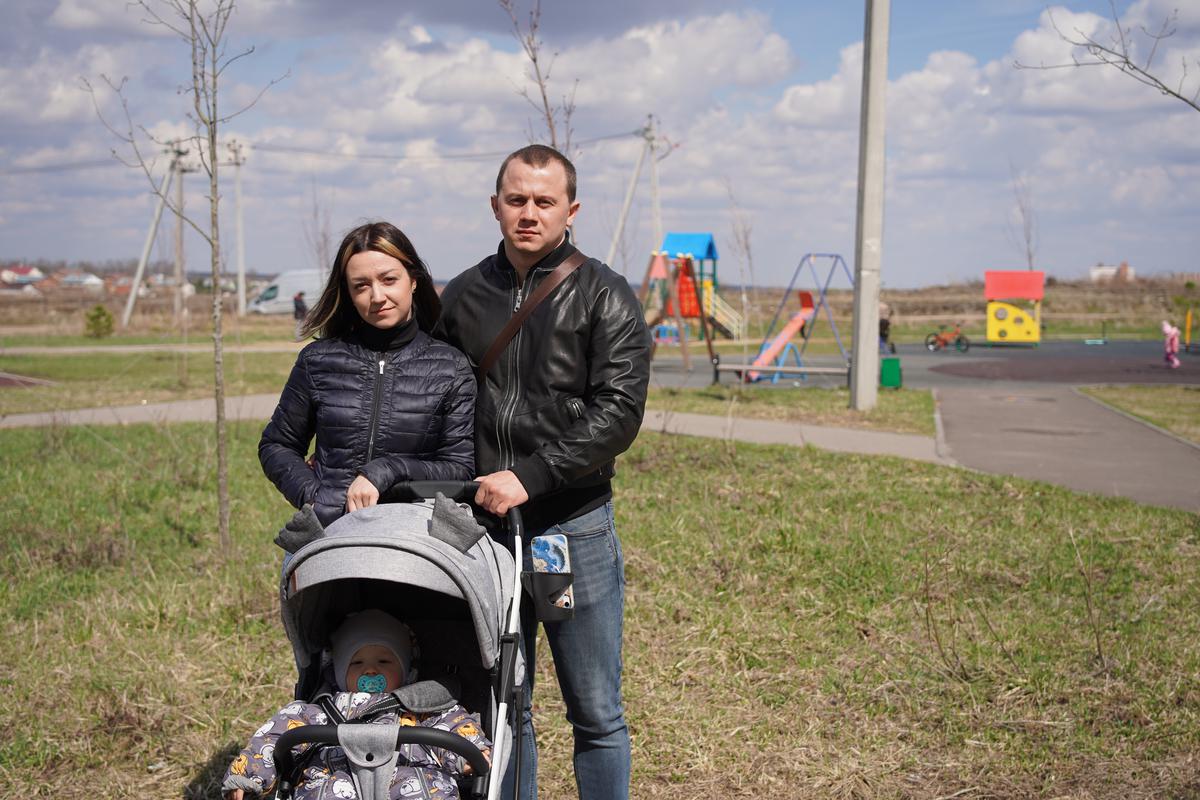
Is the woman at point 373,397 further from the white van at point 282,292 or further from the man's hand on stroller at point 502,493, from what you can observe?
the white van at point 282,292

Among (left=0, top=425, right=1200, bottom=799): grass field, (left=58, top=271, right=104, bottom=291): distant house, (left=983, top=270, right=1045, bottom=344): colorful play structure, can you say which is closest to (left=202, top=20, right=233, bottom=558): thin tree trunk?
(left=0, top=425, right=1200, bottom=799): grass field

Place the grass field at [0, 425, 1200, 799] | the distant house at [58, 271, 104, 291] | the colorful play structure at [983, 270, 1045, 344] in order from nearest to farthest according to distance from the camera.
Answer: the grass field at [0, 425, 1200, 799]
the colorful play structure at [983, 270, 1045, 344]
the distant house at [58, 271, 104, 291]

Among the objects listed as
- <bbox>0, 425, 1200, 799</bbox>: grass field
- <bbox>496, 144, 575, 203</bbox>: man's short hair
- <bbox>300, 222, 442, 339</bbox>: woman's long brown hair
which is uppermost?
<bbox>496, 144, 575, 203</bbox>: man's short hair

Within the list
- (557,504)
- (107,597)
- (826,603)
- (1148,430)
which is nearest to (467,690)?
(557,504)

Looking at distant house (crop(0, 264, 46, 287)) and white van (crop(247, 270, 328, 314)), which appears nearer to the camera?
white van (crop(247, 270, 328, 314))

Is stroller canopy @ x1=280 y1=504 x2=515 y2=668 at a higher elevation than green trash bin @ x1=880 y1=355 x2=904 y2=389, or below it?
higher

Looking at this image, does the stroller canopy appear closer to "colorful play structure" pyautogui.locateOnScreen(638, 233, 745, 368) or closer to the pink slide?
"colorful play structure" pyautogui.locateOnScreen(638, 233, 745, 368)

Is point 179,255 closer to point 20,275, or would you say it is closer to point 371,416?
point 371,416

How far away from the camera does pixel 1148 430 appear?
13070mm

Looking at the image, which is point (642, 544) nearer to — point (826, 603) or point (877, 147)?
point (826, 603)

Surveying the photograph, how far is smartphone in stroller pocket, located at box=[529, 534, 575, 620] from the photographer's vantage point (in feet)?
9.57

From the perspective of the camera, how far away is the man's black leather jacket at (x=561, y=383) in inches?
112

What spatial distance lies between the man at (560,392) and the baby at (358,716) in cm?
41

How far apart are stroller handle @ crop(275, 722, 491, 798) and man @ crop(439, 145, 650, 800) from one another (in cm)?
56
